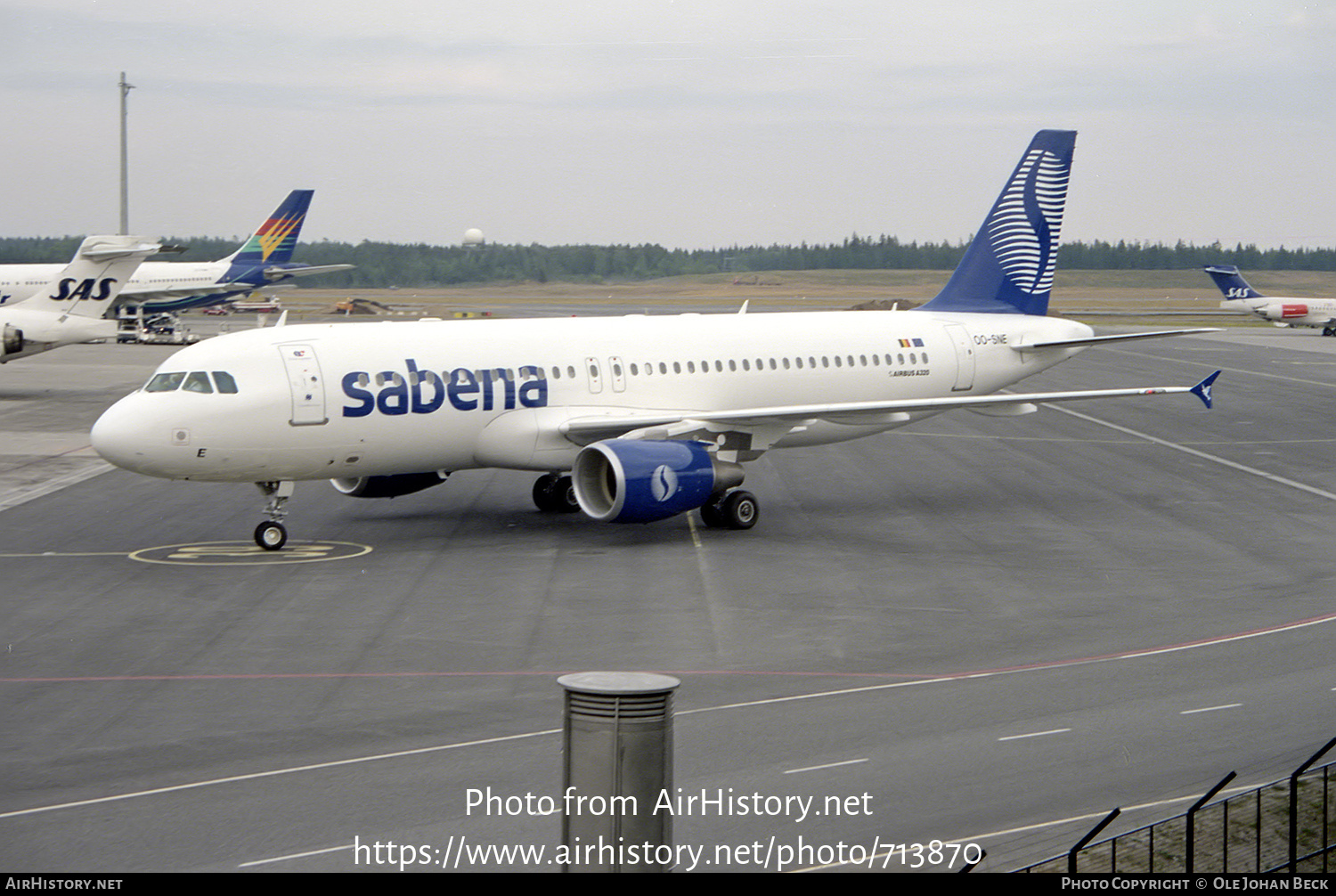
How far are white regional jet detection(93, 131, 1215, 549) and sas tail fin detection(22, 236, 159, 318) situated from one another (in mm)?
30450

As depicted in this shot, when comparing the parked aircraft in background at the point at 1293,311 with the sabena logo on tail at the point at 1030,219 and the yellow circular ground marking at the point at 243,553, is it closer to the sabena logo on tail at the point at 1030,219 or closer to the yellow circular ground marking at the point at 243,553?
the sabena logo on tail at the point at 1030,219

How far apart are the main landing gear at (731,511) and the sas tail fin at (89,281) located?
3387 centimetres

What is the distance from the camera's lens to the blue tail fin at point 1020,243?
129ft

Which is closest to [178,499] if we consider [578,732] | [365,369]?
[365,369]

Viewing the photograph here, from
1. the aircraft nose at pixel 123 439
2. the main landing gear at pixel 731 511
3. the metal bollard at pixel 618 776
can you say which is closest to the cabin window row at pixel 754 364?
the main landing gear at pixel 731 511

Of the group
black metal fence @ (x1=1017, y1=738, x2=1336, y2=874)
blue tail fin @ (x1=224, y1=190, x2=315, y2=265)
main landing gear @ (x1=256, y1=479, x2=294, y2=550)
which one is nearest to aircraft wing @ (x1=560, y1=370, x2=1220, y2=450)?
main landing gear @ (x1=256, y1=479, x2=294, y2=550)

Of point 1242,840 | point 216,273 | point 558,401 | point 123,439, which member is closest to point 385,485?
point 558,401

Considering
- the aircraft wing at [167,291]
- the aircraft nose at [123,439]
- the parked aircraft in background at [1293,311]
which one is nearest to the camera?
the aircraft nose at [123,439]

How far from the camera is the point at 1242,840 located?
42.3 feet

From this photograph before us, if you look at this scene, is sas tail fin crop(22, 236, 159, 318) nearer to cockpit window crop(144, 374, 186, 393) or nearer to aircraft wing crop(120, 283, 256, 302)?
cockpit window crop(144, 374, 186, 393)

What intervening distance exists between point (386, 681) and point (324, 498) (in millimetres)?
17085

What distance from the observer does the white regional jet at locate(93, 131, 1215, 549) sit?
28.0 metres

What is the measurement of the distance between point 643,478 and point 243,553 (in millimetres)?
7836

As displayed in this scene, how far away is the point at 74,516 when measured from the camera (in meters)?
33.3
